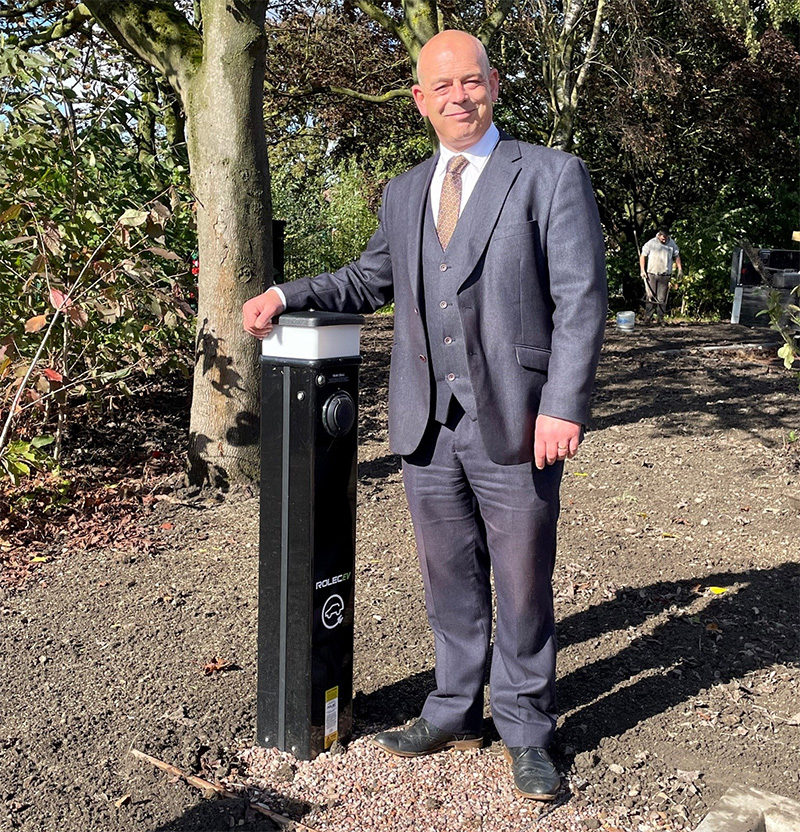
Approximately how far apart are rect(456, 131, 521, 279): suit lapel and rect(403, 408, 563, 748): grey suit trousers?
1.63 ft

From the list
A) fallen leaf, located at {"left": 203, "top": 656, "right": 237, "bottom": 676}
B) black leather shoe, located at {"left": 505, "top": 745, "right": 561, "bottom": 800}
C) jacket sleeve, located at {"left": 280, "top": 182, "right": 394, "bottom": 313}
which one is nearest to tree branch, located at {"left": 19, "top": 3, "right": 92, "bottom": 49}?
jacket sleeve, located at {"left": 280, "top": 182, "right": 394, "bottom": 313}

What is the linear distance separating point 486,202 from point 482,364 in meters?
0.46

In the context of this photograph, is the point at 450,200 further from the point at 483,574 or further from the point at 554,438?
A: the point at 483,574

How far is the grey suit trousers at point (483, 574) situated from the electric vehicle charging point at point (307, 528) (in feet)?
0.86

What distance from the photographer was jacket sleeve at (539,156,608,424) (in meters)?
2.73

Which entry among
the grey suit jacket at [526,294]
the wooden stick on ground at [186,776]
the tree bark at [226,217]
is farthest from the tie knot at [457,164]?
the tree bark at [226,217]

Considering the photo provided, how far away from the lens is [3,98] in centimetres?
569

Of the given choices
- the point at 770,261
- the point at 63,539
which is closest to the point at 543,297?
the point at 63,539

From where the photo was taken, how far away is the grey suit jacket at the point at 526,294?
2736 millimetres

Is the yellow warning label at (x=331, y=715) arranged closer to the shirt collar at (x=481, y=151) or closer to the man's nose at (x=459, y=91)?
the shirt collar at (x=481, y=151)

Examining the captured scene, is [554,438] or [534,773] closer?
[554,438]

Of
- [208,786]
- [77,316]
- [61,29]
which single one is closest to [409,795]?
[208,786]

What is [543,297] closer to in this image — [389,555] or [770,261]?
[389,555]

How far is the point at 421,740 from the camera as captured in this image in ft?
10.4
